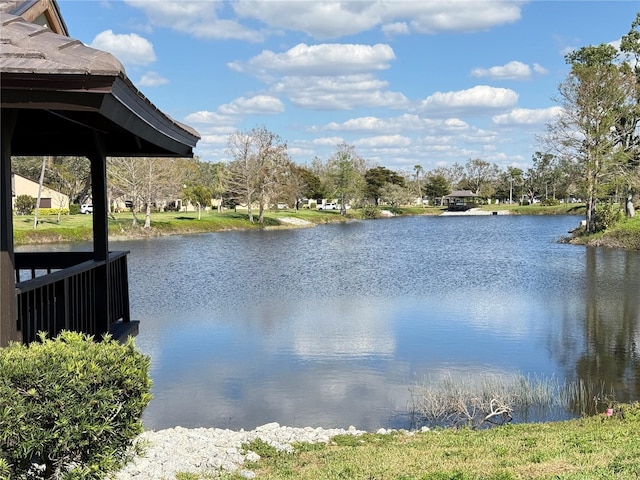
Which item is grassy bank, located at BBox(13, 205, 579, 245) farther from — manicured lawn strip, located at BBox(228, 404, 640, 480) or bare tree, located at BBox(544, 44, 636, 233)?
manicured lawn strip, located at BBox(228, 404, 640, 480)

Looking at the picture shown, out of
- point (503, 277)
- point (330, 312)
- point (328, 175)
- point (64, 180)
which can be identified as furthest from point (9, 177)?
point (328, 175)

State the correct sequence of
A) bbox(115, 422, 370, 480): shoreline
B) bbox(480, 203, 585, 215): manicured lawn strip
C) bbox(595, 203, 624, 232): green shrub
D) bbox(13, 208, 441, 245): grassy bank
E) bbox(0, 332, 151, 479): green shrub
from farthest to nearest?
bbox(480, 203, 585, 215): manicured lawn strip
bbox(13, 208, 441, 245): grassy bank
bbox(595, 203, 624, 232): green shrub
bbox(115, 422, 370, 480): shoreline
bbox(0, 332, 151, 479): green shrub

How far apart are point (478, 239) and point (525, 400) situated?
1396 inches

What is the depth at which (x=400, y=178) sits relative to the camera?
9556cm

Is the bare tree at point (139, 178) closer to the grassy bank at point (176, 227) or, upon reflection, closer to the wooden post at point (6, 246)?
the grassy bank at point (176, 227)

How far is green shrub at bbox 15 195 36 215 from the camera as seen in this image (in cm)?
5225

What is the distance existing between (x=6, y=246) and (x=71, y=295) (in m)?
2.06

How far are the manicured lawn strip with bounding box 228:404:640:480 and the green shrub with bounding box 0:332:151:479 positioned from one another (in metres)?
2.37

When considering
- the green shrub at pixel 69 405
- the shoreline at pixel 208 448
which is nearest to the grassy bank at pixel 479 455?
the shoreline at pixel 208 448

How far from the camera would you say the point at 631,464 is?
15.7ft

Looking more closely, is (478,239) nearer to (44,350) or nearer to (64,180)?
(64,180)

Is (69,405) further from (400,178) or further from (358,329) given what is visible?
(400,178)

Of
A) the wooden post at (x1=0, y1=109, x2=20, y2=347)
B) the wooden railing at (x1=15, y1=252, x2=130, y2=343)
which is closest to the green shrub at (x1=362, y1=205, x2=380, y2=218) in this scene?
the wooden railing at (x1=15, y1=252, x2=130, y2=343)

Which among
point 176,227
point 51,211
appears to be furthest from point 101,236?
point 51,211
